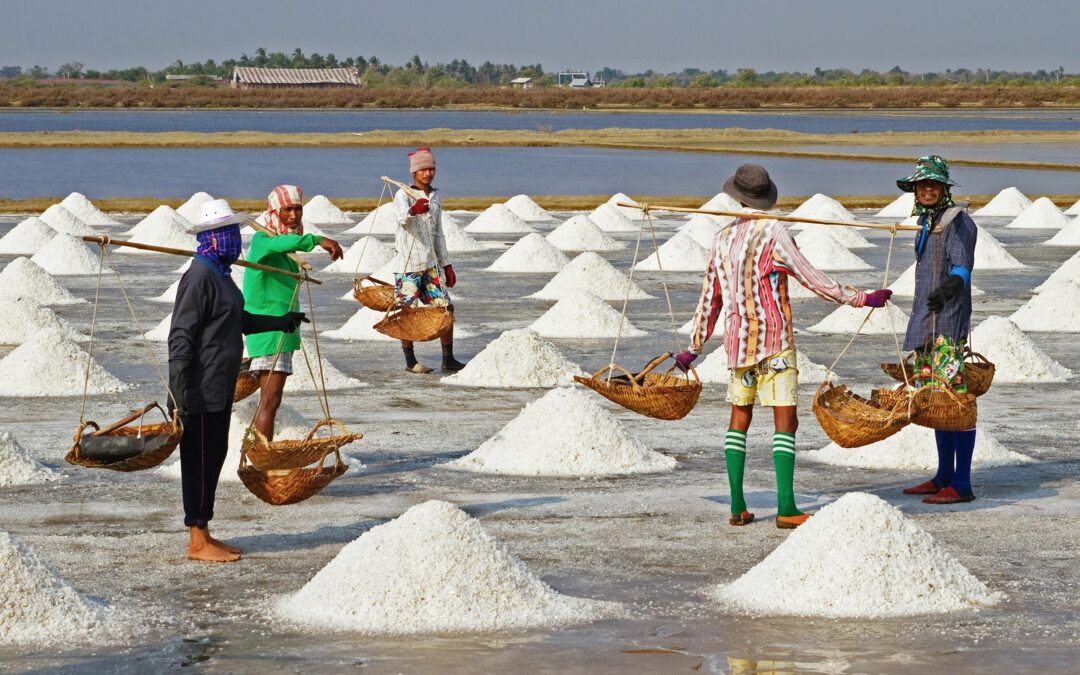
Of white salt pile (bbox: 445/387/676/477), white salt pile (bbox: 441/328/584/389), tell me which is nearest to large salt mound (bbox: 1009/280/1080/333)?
white salt pile (bbox: 441/328/584/389)

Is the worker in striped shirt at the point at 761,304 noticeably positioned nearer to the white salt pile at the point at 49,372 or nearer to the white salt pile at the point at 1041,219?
the white salt pile at the point at 49,372

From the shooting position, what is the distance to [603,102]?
124062mm

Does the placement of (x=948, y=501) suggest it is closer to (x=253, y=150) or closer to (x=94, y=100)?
(x=253, y=150)

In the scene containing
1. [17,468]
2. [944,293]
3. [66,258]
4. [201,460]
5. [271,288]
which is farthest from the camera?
[66,258]

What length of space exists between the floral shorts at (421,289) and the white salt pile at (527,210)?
17421 millimetres

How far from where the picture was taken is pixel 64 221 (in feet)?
83.4

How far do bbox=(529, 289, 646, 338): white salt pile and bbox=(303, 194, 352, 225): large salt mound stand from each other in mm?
13468

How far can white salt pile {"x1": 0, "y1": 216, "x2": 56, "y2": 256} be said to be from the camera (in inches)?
877

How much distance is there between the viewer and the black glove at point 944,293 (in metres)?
7.41

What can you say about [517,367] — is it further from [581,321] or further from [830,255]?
[830,255]

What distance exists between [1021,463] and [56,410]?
5.49m

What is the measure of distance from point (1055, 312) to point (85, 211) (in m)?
17.6

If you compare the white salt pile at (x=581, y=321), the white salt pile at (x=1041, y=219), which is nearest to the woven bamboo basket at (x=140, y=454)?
the white salt pile at (x=581, y=321)

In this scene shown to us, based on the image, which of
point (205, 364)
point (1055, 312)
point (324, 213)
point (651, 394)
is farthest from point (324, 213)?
point (205, 364)
